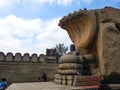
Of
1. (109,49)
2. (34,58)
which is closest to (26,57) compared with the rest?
(34,58)

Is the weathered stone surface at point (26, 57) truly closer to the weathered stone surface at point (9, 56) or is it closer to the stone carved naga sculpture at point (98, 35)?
the weathered stone surface at point (9, 56)

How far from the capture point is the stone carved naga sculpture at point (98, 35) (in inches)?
338

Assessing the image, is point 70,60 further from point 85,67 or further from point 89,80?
point 89,80

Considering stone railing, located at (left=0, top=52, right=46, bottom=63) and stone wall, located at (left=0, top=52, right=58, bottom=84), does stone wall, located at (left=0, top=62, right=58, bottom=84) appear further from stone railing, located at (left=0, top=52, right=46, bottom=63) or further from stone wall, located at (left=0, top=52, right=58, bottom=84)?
stone railing, located at (left=0, top=52, right=46, bottom=63)

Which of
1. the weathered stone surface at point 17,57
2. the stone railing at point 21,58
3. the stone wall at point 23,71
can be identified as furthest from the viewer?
the weathered stone surface at point 17,57

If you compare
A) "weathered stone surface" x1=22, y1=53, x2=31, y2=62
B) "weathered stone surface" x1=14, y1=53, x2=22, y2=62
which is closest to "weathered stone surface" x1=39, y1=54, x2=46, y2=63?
"weathered stone surface" x1=22, y1=53, x2=31, y2=62

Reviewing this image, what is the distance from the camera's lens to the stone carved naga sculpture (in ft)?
28.1

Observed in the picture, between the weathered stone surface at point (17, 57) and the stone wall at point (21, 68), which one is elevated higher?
the weathered stone surface at point (17, 57)

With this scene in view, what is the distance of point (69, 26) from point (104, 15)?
1.97 metres

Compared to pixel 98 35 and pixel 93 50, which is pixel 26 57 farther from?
pixel 98 35

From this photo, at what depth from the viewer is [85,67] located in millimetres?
9188

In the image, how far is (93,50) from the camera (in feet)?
32.1

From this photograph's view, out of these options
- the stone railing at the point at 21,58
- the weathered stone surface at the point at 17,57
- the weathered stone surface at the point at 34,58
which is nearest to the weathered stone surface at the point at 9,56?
the stone railing at the point at 21,58

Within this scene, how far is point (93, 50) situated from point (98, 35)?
0.74 metres
